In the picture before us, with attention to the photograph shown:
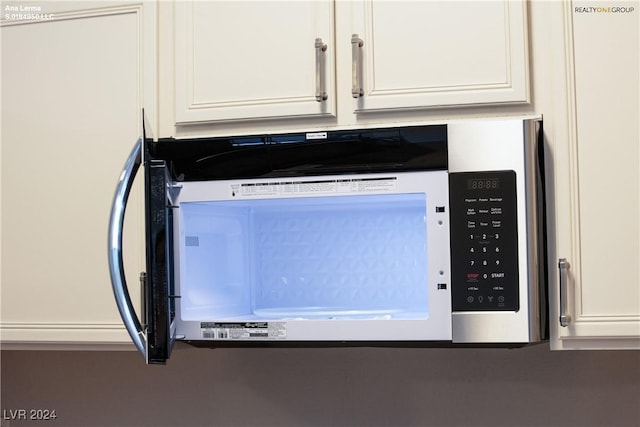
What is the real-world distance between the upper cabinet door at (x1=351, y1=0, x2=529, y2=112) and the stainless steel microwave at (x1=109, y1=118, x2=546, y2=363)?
0.27 ft

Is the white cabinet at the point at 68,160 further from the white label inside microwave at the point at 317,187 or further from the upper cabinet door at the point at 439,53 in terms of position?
the upper cabinet door at the point at 439,53

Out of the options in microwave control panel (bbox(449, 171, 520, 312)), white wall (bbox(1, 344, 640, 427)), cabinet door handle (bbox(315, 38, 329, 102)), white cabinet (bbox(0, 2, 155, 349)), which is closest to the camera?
microwave control panel (bbox(449, 171, 520, 312))

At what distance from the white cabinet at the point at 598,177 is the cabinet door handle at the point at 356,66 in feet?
1.05

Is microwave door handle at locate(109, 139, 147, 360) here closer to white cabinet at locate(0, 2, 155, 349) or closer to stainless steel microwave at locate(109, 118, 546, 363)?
stainless steel microwave at locate(109, 118, 546, 363)

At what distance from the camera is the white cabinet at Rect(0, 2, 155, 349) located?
5.19 feet

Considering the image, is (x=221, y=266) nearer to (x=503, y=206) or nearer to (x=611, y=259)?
(x=503, y=206)

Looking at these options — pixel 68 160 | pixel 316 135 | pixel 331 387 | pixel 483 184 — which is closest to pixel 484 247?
pixel 483 184

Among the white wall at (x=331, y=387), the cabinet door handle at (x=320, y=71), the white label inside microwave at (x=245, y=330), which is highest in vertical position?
the cabinet door handle at (x=320, y=71)

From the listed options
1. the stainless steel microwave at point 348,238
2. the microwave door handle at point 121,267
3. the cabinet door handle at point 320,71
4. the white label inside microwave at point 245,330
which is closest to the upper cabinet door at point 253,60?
the cabinet door handle at point 320,71

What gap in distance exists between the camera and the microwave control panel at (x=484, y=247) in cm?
135

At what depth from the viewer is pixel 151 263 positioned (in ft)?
4.57

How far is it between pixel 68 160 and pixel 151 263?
1.13 feet

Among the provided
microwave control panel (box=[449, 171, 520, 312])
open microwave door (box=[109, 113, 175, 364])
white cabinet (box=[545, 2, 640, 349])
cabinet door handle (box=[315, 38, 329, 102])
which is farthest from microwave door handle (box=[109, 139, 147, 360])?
white cabinet (box=[545, 2, 640, 349])

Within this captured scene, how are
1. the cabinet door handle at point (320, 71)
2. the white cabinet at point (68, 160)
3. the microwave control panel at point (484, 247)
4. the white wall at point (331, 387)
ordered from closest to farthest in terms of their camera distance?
1. the microwave control panel at point (484, 247)
2. the cabinet door handle at point (320, 71)
3. the white cabinet at point (68, 160)
4. the white wall at point (331, 387)
